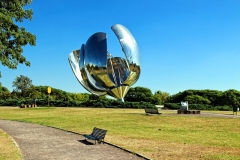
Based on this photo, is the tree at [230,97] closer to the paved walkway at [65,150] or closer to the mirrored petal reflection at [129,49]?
the mirrored petal reflection at [129,49]

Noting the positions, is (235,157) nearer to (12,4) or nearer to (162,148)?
(162,148)

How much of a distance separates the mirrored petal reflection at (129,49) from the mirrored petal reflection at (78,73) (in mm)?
3460

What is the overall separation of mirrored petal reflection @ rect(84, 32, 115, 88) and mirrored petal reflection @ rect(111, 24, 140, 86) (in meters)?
1.70

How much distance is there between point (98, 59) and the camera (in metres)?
21.6

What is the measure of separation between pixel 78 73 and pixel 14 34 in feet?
32.5

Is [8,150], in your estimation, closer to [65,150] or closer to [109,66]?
[65,150]

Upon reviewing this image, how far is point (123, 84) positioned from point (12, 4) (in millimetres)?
9199

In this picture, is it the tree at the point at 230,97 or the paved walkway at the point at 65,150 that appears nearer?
→ the paved walkway at the point at 65,150

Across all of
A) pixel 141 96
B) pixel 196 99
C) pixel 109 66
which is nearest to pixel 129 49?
pixel 109 66

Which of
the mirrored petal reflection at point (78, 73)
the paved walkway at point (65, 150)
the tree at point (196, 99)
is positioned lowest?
the paved walkway at point (65, 150)

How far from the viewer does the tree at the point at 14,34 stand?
51.6 feet

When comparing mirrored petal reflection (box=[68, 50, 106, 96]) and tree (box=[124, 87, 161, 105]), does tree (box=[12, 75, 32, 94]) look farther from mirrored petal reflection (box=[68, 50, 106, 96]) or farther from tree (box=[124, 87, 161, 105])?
mirrored petal reflection (box=[68, 50, 106, 96])

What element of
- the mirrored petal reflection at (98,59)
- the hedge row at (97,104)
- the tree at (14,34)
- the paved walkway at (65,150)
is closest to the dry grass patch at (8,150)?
the paved walkway at (65,150)

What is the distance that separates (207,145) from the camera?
495 inches
